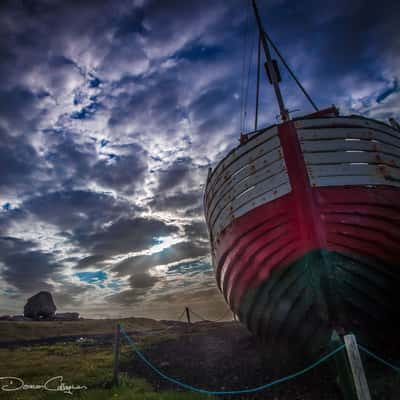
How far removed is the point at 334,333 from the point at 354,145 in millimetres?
3700

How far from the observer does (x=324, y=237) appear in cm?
499

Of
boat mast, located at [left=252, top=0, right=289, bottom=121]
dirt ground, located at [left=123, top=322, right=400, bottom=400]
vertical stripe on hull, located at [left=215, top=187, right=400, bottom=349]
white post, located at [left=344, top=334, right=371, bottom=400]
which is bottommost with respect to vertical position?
dirt ground, located at [left=123, top=322, right=400, bottom=400]

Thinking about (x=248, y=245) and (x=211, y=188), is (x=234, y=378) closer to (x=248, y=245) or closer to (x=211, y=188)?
(x=248, y=245)

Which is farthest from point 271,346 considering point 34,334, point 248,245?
point 34,334

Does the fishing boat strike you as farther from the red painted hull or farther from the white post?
the white post

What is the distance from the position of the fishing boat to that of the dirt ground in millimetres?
681

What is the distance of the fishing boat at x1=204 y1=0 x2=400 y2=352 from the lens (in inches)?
198

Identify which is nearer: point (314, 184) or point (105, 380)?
point (314, 184)

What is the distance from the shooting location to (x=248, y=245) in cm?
590

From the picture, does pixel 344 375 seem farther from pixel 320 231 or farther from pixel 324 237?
pixel 320 231

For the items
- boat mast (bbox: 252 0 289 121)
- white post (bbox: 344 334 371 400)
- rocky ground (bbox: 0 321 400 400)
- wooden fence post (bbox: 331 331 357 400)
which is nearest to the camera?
white post (bbox: 344 334 371 400)

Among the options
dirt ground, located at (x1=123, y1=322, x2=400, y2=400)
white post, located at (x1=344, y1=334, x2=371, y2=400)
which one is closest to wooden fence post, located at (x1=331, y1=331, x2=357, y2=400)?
dirt ground, located at (x1=123, y1=322, x2=400, y2=400)

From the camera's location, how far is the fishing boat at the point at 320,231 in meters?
5.04

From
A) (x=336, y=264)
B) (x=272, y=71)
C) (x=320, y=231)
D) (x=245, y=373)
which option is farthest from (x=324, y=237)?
(x=272, y=71)
